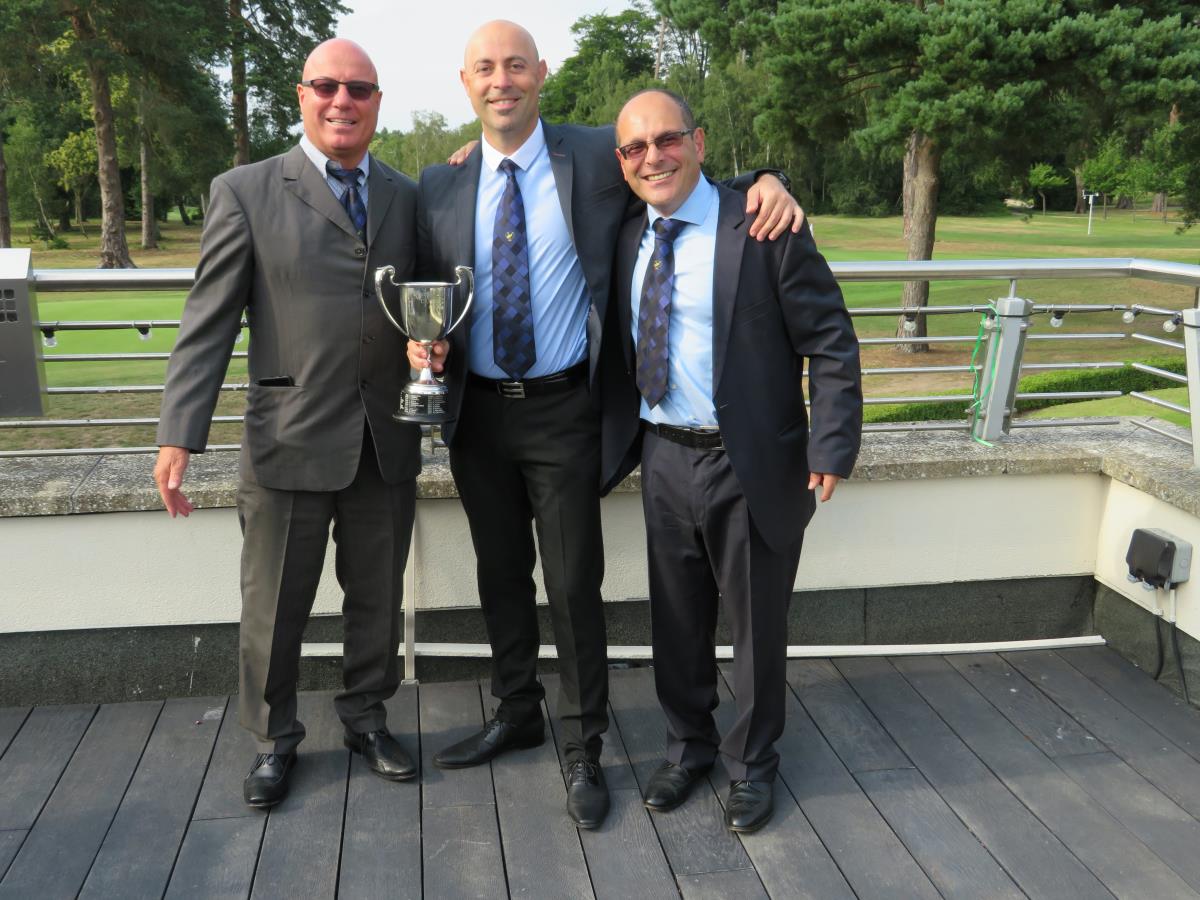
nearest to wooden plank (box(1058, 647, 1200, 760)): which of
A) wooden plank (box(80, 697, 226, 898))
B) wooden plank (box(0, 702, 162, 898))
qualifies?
wooden plank (box(80, 697, 226, 898))

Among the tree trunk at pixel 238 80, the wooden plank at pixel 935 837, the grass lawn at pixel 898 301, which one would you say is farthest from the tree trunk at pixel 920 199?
the tree trunk at pixel 238 80

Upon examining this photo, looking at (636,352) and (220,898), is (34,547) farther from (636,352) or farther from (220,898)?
(636,352)

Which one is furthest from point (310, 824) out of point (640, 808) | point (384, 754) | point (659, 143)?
point (659, 143)

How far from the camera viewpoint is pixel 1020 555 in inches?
149

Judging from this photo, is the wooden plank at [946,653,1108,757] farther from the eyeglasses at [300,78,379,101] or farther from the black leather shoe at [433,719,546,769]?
the eyeglasses at [300,78,379,101]

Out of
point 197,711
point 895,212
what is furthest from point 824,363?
point 895,212

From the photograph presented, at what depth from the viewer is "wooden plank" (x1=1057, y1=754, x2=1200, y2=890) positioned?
8.66 ft

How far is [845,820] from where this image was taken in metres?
2.81

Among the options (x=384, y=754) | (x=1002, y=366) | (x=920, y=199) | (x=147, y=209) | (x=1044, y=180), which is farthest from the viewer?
(x=1044, y=180)

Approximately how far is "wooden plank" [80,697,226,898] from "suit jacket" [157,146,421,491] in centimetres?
87

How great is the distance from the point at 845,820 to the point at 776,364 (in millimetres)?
1156

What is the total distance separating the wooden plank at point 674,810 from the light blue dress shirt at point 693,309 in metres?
0.98

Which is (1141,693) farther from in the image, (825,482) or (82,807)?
(82,807)

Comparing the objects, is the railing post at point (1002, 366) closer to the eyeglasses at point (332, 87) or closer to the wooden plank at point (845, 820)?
the wooden plank at point (845, 820)
